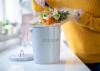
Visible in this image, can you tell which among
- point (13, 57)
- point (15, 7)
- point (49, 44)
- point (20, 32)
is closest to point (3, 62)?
point (13, 57)

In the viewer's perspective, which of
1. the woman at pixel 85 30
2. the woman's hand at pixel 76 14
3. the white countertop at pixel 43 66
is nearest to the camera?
the white countertop at pixel 43 66

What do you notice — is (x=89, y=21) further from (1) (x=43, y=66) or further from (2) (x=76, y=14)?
(1) (x=43, y=66)

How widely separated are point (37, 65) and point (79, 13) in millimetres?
391

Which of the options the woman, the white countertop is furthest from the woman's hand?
the white countertop

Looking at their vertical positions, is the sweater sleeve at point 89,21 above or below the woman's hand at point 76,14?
below

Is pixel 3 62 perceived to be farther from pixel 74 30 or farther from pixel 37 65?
pixel 74 30

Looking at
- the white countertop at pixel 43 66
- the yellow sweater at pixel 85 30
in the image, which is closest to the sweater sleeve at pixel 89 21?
the yellow sweater at pixel 85 30

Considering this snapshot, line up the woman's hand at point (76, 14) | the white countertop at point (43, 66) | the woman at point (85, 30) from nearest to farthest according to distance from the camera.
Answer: the white countertop at point (43, 66)
the woman's hand at point (76, 14)
the woman at point (85, 30)

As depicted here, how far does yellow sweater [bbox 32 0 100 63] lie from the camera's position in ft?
4.21

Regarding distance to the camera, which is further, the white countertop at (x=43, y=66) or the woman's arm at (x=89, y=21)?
the woman's arm at (x=89, y=21)

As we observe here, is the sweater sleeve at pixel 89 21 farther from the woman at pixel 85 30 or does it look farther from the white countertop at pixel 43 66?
the white countertop at pixel 43 66

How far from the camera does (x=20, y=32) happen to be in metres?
1.63

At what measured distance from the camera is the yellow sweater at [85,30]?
1284mm

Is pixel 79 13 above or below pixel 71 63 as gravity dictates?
above
